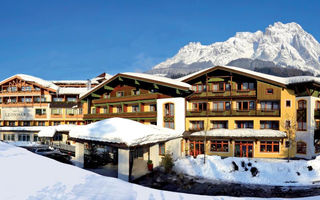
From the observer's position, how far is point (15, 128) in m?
45.2

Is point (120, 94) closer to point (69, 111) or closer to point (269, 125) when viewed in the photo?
point (69, 111)

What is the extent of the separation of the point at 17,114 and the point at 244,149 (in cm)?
4992

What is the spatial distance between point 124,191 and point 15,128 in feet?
168

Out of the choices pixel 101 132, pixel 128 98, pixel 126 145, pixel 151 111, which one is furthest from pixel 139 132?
pixel 128 98

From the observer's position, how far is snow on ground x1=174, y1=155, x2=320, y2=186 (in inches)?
771

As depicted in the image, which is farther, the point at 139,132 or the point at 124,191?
the point at 139,132

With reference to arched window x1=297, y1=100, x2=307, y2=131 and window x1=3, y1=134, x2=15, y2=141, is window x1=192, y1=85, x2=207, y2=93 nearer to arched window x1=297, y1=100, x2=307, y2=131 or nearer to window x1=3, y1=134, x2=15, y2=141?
arched window x1=297, y1=100, x2=307, y2=131

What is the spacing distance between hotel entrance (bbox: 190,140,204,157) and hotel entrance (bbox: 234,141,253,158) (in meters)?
4.76

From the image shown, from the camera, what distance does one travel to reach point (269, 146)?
1076 inches

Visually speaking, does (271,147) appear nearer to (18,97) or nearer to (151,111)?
(151,111)

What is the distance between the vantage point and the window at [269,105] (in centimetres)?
2809

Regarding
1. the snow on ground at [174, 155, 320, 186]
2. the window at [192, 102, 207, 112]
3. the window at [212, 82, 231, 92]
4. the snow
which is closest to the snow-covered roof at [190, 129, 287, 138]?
the window at [192, 102, 207, 112]

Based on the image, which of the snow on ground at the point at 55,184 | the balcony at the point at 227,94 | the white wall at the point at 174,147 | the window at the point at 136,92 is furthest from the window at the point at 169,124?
the snow on ground at the point at 55,184

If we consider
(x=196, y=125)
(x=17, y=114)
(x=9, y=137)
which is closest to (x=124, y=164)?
(x=196, y=125)
